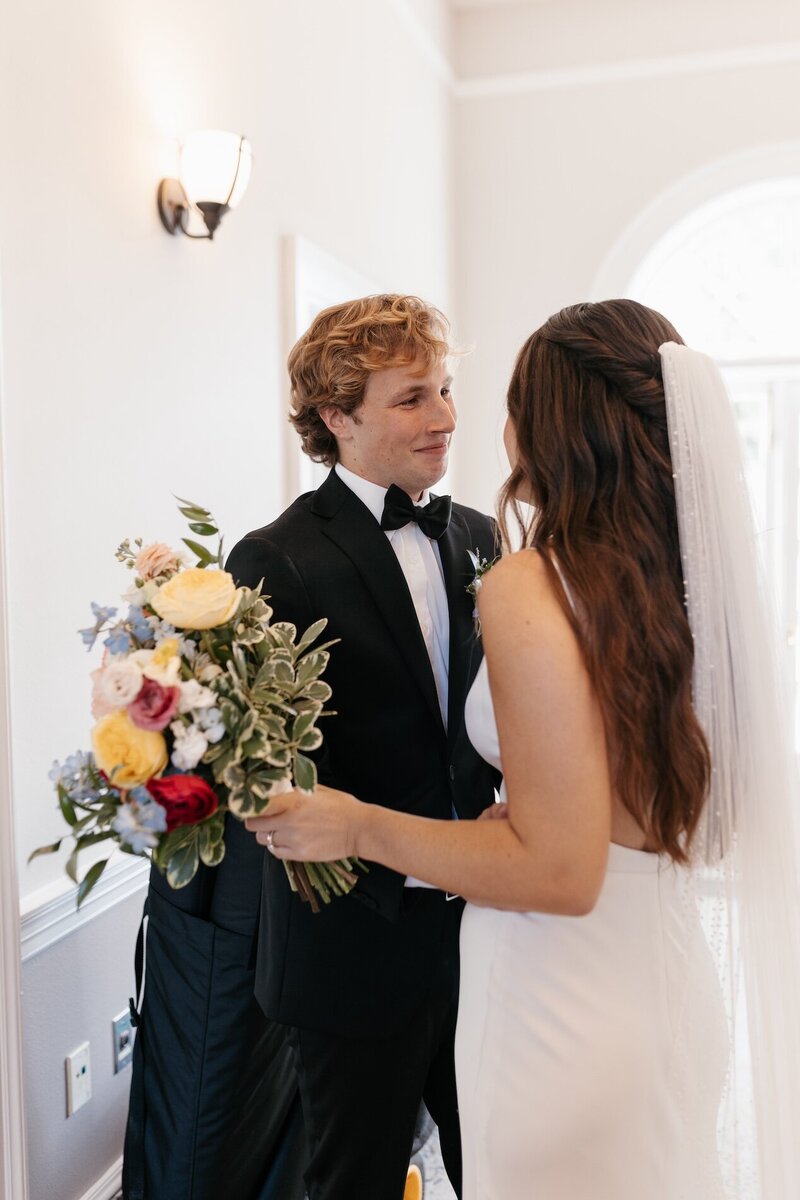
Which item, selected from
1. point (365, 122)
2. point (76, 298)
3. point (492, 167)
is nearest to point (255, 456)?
point (76, 298)

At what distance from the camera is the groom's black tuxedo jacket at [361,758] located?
1.67 m

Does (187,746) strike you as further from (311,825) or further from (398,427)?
(398,427)

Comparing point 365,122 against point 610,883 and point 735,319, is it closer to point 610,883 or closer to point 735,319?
point 735,319

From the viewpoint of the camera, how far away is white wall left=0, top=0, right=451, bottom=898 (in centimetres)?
184

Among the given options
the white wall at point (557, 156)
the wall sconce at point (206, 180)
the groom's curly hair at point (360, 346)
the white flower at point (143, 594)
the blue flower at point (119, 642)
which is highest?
the white wall at point (557, 156)

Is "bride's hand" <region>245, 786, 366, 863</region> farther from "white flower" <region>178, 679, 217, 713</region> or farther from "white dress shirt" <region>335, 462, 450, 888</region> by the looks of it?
"white dress shirt" <region>335, 462, 450, 888</region>

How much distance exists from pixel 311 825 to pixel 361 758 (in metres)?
0.41

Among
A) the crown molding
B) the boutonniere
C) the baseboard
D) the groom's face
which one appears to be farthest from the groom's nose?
the crown molding

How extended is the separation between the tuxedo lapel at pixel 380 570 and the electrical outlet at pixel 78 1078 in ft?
3.39

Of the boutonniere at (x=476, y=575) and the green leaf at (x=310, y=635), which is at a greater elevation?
the boutonniere at (x=476, y=575)

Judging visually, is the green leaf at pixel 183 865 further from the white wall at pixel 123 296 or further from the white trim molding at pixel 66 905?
the white wall at pixel 123 296

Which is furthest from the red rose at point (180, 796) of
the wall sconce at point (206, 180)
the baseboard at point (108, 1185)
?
the wall sconce at point (206, 180)

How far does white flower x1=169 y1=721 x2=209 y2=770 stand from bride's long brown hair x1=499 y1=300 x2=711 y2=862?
440mm

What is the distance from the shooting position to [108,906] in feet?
7.02
